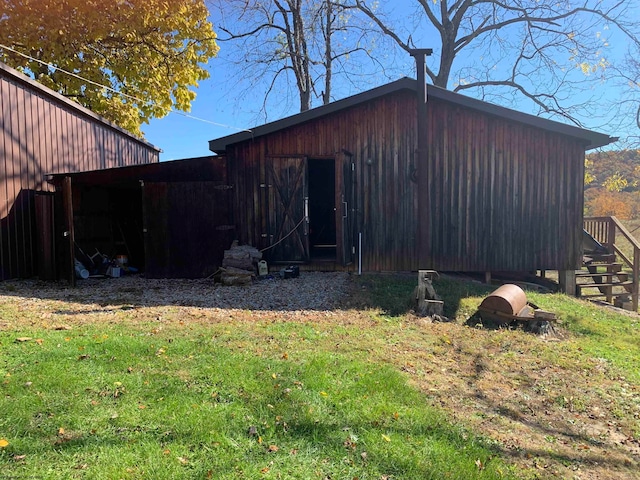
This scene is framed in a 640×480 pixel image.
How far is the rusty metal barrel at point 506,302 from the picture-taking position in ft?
19.7

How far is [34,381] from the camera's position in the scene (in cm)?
325

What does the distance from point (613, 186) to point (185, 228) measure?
21.4 m

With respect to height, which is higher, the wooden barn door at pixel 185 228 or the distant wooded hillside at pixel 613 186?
the distant wooded hillside at pixel 613 186

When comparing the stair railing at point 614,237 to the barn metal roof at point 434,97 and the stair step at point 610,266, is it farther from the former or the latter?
the barn metal roof at point 434,97

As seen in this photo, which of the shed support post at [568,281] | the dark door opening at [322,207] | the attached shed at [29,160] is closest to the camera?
the attached shed at [29,160]

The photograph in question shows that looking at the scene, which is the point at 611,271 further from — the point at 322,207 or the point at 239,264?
the point at 239,264

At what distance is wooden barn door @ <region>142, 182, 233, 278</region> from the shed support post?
23.5 ft

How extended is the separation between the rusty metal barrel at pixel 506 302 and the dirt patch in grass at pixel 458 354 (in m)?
0.39

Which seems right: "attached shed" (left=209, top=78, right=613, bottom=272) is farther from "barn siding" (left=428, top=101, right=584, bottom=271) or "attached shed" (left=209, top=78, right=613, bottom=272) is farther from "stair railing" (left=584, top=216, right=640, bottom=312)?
"stair railing" (left=584, top=216, right=640, bottom=312)

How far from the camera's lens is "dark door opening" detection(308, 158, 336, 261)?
1188 centimetres

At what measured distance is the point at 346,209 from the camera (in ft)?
28.5

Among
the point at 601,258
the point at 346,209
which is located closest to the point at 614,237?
the point at 601,258

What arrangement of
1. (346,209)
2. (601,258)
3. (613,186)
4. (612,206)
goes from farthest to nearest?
(612,206), (613,186), (601,258), (346,209)

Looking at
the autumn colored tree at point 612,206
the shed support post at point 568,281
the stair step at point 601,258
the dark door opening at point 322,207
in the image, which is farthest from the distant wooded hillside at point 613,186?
the dark door opening at point 322,207
